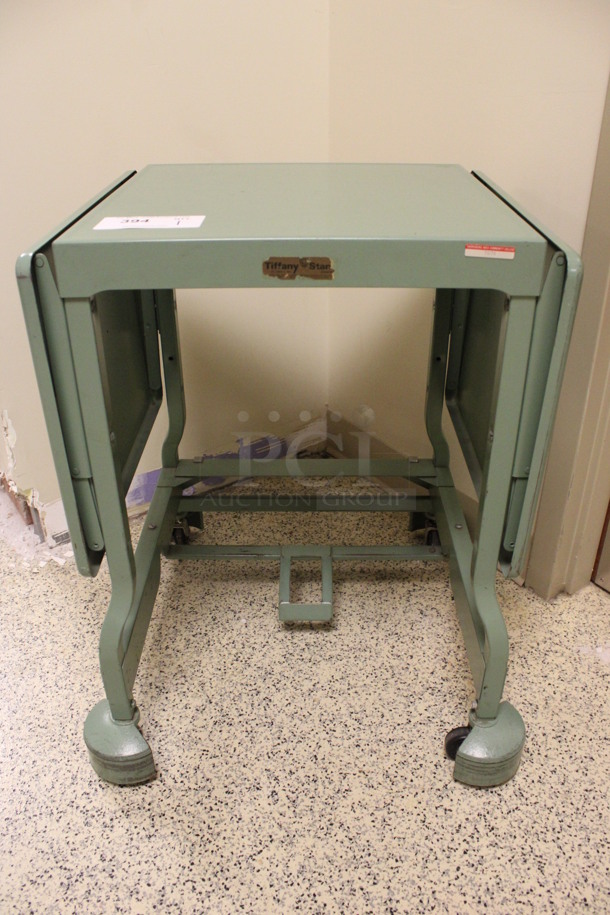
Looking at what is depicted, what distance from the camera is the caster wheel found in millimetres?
1138

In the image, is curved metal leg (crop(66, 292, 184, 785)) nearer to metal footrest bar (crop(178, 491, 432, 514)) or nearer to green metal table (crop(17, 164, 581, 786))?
green metal table (crop(17, 164, 581, 786))

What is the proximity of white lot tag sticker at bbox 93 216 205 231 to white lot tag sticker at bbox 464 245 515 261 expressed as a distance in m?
0.35

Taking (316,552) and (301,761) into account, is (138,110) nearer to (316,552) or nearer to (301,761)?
(316,552)

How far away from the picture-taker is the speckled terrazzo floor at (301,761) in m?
0.98

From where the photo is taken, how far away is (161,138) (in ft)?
4.98

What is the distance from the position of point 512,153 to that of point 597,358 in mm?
432

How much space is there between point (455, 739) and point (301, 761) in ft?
0.86

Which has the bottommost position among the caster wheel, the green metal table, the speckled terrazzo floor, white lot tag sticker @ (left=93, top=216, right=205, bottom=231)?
the speckled terrazzo floor

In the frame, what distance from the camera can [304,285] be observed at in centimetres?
88

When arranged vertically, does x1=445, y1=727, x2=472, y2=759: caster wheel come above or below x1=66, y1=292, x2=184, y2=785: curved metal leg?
below

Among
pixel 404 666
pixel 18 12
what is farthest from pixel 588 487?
pixel 18 12

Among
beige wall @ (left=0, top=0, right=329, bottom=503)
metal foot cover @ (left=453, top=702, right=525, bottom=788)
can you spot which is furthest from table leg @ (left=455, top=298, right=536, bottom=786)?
beige wall @ (left=0, top=0, right=329, bottom=503)

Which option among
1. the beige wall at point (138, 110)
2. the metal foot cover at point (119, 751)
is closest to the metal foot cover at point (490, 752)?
the metal foot cover at point (119, 751)

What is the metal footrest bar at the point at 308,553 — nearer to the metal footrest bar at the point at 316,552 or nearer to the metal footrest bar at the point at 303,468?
the metal footrest bar at the point at 316,552
